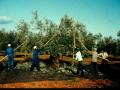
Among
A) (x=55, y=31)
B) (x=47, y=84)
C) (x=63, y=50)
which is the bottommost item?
(x=47, y=84)

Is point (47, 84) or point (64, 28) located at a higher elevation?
point (64, 28)

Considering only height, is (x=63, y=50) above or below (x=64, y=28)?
below

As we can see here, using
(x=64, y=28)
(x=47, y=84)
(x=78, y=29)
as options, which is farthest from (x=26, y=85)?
(x=78, y=29)

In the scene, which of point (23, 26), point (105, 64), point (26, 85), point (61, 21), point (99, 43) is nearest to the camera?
point (26, 85)

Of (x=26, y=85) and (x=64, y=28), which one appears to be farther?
(x=64, y=28)

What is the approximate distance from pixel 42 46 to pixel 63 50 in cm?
198

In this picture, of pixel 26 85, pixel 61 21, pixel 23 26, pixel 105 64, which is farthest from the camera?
pixel 23 26

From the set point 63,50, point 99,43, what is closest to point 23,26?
point 63,50

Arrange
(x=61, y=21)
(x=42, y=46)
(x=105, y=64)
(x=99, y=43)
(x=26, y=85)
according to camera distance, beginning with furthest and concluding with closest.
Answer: (x=99, y=43), (x=61, y=21), (x=42, y=46), (x=105, y=64), (x=26, y=85)

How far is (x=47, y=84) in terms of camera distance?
39.7ft

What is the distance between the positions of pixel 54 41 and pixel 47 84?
27.2 ft

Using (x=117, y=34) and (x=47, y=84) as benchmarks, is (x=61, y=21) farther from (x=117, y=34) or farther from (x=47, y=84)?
(x=117, y=34)

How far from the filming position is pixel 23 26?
106 feet

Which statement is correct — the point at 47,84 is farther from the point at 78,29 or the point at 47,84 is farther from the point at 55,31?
the point at 78,29
